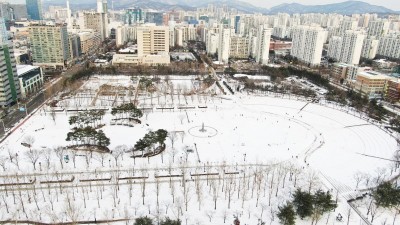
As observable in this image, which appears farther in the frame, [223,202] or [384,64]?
[384,64]

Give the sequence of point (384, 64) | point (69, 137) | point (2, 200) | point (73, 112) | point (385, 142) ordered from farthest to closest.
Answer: point (384, 64), point (73, 112), point (385, 142), point (69, 137), point (2, 200)

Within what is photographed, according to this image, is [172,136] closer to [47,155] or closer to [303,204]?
[47,155]

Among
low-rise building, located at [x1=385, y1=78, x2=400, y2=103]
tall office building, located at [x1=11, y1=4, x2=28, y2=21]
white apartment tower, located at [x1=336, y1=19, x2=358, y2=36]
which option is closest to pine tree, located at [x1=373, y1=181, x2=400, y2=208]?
low-rise building, located at [x1=385, y1=78, x2=400, y2=103]

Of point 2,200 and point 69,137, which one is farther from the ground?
point 69,137

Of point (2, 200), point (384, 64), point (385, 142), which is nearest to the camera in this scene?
point (2, 200)

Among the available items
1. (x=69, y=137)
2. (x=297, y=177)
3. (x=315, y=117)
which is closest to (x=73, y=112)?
(x=69, y=137)

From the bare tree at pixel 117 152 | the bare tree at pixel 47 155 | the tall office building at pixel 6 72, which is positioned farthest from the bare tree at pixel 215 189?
the tall office building at pixel 6 72

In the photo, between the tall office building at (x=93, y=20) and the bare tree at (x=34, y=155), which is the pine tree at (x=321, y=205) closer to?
the bare tree at (x=34, y=155)

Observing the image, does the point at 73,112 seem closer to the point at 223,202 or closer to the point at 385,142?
the point at 223,202
